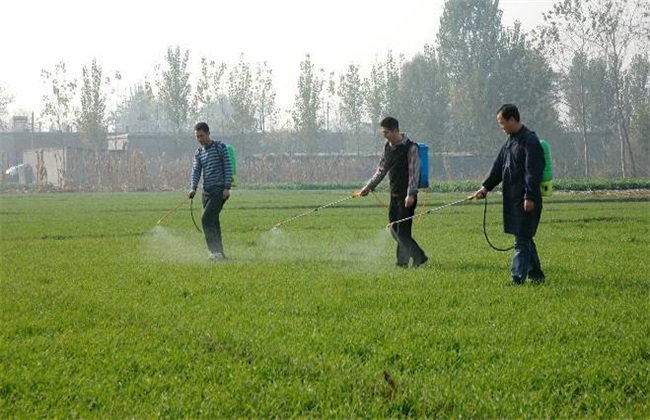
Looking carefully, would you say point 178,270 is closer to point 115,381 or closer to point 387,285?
point 387,285

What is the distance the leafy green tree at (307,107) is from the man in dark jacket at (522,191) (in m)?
69.0

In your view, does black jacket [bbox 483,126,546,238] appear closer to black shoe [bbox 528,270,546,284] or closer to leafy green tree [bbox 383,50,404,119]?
black shoe [bbox 528,270,546,284]

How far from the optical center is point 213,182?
13.3 m

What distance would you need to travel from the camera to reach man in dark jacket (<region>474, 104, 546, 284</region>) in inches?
372

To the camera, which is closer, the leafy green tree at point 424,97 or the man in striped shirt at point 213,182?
the man in striped shirt at point 213,182

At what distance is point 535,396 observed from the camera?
4.84m

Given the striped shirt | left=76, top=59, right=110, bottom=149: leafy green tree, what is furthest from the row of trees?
the striped shirt

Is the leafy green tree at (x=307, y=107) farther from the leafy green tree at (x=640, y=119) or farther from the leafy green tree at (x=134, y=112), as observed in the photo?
the leafy green tree at (x=134, y=112)

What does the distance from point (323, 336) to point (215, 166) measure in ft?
24.2

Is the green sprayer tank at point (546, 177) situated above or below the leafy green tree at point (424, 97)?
below

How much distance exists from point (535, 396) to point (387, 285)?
456 cm

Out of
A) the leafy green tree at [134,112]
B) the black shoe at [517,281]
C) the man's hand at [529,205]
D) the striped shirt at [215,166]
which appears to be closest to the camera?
the black shoe at [517,281]

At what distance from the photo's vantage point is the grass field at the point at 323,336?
482 centimetres

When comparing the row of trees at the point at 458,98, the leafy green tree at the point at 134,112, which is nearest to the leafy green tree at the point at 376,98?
the row of trees at the point at 458,98
